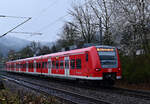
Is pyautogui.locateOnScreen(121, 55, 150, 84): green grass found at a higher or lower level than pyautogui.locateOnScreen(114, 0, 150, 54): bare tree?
lower

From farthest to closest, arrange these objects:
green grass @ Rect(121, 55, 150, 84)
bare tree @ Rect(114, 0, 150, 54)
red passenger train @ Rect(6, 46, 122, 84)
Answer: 1. bare tree @ Rect(114, 0, 150, 54)
2. green grass @ Rect(121, 55, 150, 84)
3. red passenger train @ Rect(6, 46, 122, 84)

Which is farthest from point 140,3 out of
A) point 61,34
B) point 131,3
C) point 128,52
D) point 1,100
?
point 61,34

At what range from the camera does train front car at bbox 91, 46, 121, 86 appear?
49.3ft

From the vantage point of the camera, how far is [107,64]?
15.4 meters

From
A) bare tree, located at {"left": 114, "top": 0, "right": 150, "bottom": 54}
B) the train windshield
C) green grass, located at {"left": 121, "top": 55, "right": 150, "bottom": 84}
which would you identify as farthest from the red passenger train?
bare tree, located at {"left": 114, "top": 0, "right": 150, "bottom": 54}

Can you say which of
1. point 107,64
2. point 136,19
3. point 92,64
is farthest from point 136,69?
point 136,19

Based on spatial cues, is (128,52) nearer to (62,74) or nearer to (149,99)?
(62,74)

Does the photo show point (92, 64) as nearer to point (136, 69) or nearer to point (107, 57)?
point (107, 57)

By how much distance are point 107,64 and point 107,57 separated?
49cm

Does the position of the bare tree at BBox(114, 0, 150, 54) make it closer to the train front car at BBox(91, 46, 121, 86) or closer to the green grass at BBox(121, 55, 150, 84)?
the green grass at BBox(121, 55, 150, 84)

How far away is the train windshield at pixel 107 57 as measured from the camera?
50.5ft

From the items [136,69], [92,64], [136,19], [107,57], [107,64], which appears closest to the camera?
[92,64]

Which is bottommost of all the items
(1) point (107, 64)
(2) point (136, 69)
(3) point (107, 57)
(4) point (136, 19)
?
(2) point (136, 69)

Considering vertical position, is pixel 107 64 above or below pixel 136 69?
above
